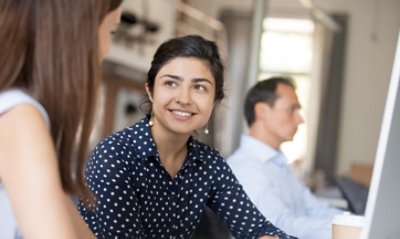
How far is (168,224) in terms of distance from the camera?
198 cm

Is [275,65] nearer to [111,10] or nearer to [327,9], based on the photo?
[327,9]

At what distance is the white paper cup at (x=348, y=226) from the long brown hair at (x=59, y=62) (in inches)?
19.8

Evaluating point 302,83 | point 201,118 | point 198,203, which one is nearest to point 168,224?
point 198,203

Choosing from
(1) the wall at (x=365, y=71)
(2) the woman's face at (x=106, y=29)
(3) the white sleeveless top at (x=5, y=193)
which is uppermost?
(2) the woman's face at (x=106, y=29)

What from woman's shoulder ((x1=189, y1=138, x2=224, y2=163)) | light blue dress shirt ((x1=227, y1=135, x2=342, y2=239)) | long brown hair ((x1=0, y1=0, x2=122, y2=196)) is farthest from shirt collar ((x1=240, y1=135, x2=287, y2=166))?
long brown hair ((x1=0, y1=0, x2=122, y2=196))

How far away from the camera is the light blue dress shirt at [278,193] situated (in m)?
2.24

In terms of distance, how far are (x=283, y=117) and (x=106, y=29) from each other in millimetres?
2115

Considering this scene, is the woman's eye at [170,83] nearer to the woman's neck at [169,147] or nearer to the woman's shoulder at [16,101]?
the woman's neck at [169,147]

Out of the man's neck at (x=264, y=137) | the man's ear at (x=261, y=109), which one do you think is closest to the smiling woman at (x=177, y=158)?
the man's neck at (x=264, y=137)

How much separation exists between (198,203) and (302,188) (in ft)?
3.68

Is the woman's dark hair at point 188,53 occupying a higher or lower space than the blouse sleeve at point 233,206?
higher

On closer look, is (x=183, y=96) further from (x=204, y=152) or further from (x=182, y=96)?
(x=204, y=152)

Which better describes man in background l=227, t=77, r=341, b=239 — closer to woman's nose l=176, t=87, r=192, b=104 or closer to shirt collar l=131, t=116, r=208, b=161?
shirt collar l=131, t=116, r=208, b=161

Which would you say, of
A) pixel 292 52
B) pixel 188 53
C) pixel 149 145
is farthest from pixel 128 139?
pixel 292 52
